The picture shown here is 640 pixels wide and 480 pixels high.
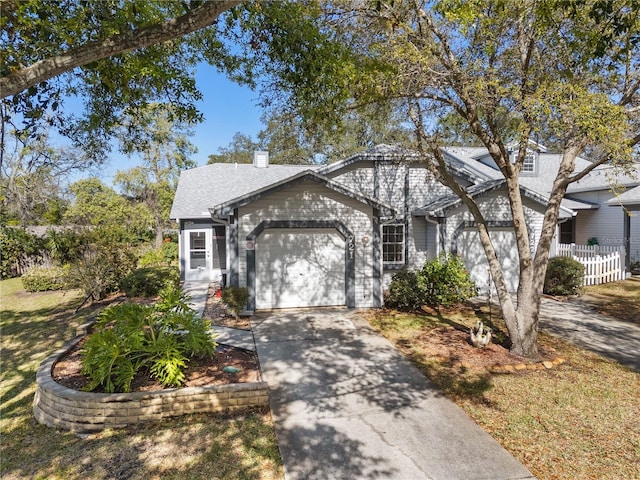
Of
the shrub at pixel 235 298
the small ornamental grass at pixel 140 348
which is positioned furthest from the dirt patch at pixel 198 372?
the shrub at pixel 235 298

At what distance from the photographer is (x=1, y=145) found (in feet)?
20.5

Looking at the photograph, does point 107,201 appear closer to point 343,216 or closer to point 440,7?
point 343,216

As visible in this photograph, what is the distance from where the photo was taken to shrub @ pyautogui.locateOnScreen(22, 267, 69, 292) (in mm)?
15539

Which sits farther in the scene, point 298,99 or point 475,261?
point 475,261

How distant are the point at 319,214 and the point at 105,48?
7.92m

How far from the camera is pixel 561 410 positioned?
5371 mm

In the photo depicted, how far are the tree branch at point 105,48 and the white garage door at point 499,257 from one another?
1181 centimetres

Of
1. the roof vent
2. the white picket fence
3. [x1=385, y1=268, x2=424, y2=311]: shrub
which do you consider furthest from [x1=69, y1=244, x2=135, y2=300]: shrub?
the white picket fence

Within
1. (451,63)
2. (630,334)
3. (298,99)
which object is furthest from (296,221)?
(630,334)

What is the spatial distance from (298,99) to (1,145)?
529cm

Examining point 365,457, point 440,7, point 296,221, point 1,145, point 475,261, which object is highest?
point 440,7

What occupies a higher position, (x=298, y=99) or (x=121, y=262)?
(x=298, y=99)

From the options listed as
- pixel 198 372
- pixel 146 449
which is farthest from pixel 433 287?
pixel 146 449

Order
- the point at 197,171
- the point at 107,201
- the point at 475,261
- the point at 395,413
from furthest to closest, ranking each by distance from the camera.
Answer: the point at 107,201 → the point at 197,171 → the point at 475,261 → the point at 395,413
